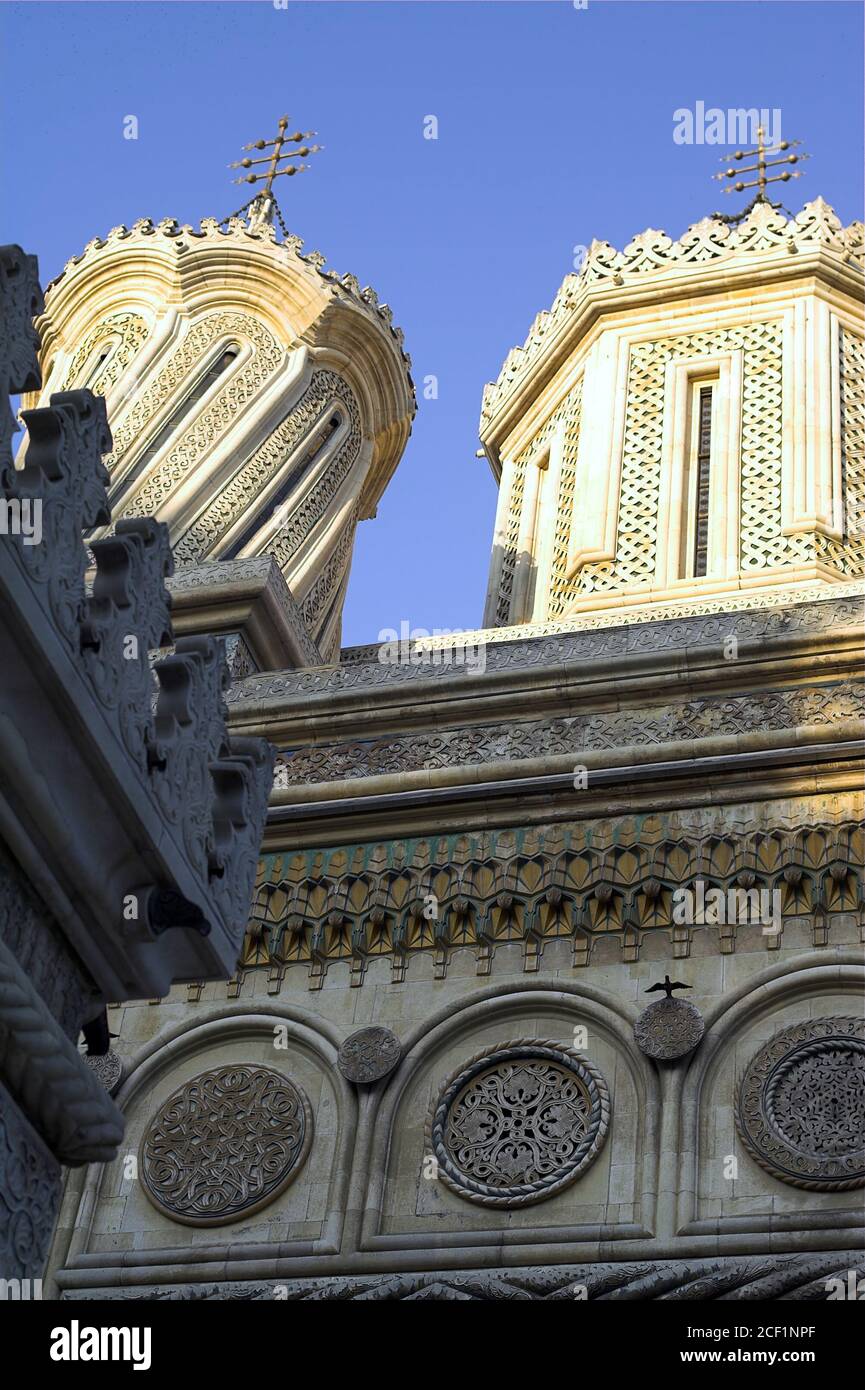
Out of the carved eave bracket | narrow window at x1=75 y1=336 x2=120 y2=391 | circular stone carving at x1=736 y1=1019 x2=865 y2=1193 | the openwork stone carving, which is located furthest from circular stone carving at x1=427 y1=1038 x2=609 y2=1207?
narrow window at x1=75 y1=336 x2=120 y2=391

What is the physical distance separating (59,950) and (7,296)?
4.39 ft

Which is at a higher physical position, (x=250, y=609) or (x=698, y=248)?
(x=698, y=248)

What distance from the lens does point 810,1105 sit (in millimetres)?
8703

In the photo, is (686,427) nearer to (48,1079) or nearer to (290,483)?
(290,483)

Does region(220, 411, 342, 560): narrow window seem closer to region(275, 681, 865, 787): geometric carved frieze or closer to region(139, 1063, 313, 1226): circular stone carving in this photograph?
region(275, 681, 865, 787): geometric carved frieze

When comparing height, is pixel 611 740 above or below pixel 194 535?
below

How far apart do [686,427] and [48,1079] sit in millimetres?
10562

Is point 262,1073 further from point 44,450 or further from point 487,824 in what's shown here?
point 44,450

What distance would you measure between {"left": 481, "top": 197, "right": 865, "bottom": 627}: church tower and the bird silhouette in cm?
361

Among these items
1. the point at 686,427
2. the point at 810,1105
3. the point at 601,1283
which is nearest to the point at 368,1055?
the point at 601,1283

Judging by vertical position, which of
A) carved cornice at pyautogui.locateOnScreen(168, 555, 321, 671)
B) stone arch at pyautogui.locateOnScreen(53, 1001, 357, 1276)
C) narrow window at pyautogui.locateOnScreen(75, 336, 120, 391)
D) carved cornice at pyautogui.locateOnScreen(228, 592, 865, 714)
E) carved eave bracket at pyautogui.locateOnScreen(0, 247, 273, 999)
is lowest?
carved eave bracket at pyautogui.locateOnScreen(0, 247, 273, 999)

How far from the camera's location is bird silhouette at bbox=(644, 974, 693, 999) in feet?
29.9
